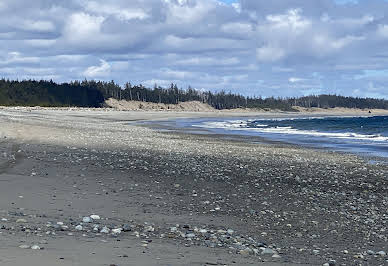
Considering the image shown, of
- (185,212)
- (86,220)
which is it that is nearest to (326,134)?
(185,212)

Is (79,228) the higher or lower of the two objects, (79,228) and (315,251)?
the higher

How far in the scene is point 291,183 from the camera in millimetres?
17703

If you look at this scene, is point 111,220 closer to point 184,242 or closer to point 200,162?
point 184,242

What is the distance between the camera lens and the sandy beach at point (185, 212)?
8.41 metres

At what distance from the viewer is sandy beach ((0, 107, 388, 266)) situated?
841cm

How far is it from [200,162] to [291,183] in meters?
5.88

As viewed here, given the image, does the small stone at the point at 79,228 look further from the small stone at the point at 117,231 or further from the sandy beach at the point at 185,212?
the small stone at the point at 117,231

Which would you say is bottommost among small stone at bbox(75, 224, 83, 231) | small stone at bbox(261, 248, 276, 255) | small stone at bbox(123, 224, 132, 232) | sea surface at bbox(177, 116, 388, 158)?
sea surface at bbox(177, 116, 388, 158)

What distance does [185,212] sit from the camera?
12305mm

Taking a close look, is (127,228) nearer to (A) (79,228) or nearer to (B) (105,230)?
(B) (105,230)

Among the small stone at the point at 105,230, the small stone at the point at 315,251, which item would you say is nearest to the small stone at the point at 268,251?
the small stone at the point at 315,251

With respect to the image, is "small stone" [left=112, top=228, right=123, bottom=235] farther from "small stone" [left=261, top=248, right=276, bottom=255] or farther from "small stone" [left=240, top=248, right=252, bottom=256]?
"small stone" [left=261, top=248, right=276, bottom=255]

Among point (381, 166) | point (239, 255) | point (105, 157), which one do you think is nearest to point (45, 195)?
point (239, 255)

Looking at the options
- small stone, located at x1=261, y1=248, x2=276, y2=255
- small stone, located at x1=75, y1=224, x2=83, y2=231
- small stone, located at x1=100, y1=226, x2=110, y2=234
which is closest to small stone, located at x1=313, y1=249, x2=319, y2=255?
small stone, located at x1=261, y1=248, x2=276, y2=255
